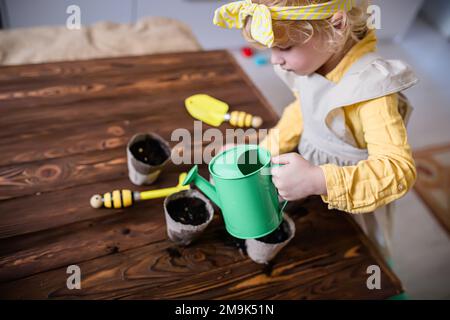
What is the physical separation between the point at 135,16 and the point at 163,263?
1.76 meters

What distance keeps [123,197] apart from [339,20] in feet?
1.85

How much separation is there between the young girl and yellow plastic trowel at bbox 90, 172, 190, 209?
0.30 meters

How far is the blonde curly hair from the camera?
719 mm

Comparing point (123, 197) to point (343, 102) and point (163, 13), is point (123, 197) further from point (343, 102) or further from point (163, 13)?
point (163, 13)

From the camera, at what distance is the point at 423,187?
6.24 feet

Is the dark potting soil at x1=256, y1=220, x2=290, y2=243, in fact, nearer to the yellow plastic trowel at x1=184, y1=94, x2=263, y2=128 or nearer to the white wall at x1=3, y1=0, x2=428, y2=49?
the yellow plastic trowel at x1=184, y1=94, x2=263, y2=128

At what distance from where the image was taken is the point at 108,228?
0.84 meters

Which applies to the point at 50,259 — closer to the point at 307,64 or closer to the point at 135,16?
the point at 307,64

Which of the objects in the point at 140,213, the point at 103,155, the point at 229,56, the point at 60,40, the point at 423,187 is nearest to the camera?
the point at 140,213

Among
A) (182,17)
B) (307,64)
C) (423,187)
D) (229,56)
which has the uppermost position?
(307,64)

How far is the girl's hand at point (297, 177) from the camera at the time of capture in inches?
27.8

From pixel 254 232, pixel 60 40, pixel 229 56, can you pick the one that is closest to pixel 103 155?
pixel 254 232

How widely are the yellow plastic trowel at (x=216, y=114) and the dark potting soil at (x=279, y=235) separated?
370 millimetres

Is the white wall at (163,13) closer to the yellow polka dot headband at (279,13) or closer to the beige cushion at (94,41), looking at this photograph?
the beige cushion at (94,41)
